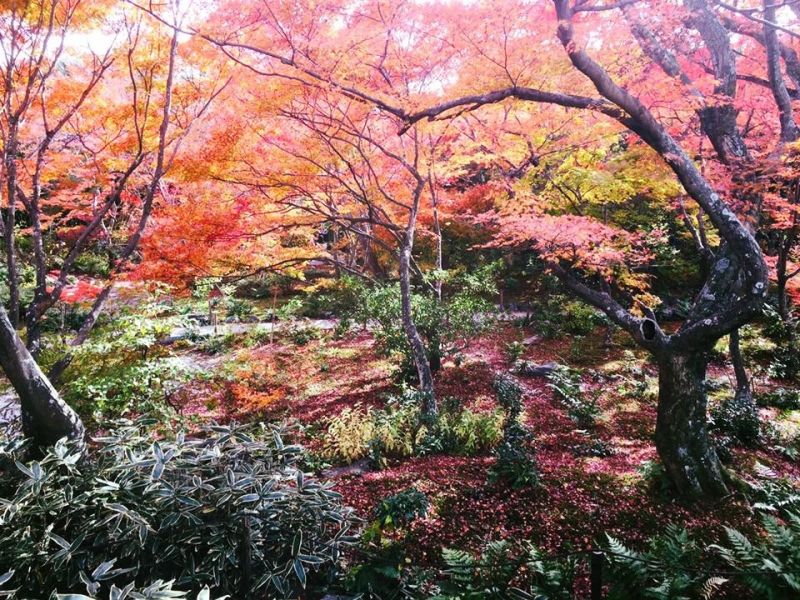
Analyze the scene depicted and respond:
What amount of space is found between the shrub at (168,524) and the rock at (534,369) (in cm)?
795

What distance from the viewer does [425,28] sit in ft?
20.1

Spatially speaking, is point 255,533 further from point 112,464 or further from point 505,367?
point 505,367

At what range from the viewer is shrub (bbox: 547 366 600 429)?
7578 millimetres

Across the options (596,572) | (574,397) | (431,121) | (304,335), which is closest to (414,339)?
(574,397)

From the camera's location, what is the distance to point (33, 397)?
12.2ft

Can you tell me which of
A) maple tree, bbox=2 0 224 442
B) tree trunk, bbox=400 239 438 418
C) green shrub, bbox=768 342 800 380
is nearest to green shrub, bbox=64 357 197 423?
maple tree, bbox=2 0 224 442

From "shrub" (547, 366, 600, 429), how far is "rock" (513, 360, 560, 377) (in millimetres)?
287

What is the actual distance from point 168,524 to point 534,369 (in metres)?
9.12

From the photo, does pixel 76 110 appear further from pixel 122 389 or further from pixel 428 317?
pixel 428 317

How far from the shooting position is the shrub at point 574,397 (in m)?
7.58

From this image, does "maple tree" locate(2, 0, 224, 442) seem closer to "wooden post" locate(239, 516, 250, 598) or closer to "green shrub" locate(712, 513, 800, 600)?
"wooden post" locate(239, 516, 250, 598)

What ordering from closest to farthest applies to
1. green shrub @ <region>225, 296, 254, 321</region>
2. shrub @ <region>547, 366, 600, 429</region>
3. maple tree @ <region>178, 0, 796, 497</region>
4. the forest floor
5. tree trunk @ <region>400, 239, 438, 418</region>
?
maple tree @ <region>178, 0, 796, 497</region>, the forest floor, tree trunk @ <region>400, 239, 438, 418</region>, shrub @ <region>547, 366, 600, 429</region>, green shrub @ <region>225, 296, 254, 321</region>

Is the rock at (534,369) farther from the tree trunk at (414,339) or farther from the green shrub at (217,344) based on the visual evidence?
the green shrub at (217,344)

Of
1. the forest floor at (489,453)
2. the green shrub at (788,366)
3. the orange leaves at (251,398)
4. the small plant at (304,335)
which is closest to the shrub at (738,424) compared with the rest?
the forest floor at (489,453)
